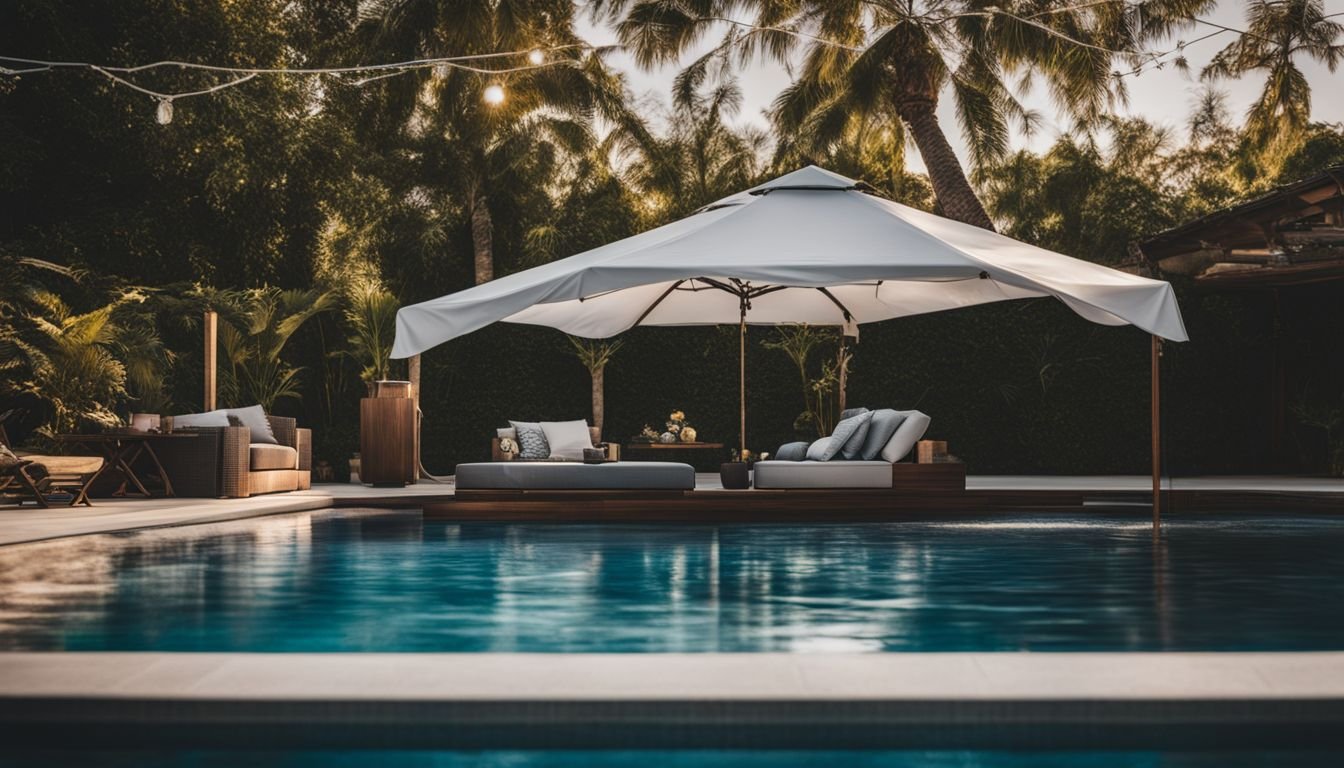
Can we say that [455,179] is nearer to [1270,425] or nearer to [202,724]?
[1270,425]

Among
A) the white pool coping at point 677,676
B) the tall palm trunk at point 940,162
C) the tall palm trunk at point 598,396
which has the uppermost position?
the tall palm trunk at point 940,162

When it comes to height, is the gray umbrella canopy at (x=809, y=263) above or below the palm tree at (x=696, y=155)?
below

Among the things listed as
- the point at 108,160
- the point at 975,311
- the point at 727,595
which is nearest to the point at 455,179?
the point at 108,160

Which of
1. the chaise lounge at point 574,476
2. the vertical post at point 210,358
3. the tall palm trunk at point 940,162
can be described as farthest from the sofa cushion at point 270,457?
the tall palm trunk at point 940,162

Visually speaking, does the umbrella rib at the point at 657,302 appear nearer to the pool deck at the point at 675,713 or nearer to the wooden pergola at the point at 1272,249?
the wooden pergola at the point at 1272,249

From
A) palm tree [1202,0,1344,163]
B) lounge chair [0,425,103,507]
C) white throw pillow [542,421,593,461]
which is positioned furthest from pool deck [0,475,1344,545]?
palm tree [1202,0,1344,163]

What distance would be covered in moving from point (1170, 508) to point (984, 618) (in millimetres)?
7885

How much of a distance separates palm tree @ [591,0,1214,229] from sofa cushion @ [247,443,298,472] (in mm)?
9645

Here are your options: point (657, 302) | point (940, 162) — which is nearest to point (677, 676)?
point (657, 302)

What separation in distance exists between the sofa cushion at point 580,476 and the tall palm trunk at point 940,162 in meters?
10.4

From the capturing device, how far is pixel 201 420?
14086mm

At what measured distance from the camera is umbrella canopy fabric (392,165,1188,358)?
955 cm

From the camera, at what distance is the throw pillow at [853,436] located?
12.2 metres

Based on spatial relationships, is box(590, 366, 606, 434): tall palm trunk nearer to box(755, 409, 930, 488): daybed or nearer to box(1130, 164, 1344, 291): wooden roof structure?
box(755, 409, 930, 488): daybed
